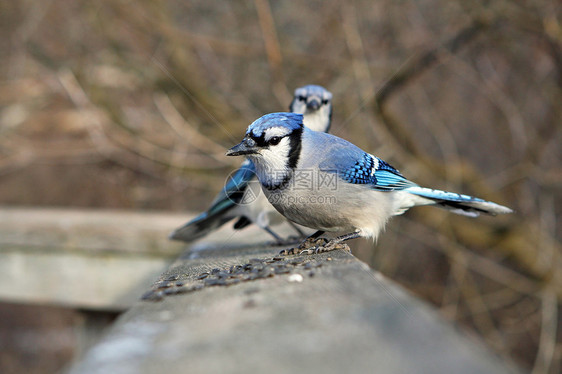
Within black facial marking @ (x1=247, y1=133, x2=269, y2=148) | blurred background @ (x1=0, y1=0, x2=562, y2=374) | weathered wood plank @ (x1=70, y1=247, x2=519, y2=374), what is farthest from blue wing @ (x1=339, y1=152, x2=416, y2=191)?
blurred background @ (x1=0, y1=0, x2=562, y2=374)

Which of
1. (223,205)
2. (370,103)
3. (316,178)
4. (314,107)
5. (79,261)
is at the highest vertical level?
(370,103)

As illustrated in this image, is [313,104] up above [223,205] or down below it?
above

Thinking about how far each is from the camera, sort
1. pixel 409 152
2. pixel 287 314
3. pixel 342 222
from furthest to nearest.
Answer: pixel 409 152, pixel 342 222, pixel 287 314

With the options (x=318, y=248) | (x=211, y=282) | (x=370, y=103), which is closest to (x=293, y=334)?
(x=211, y=282)

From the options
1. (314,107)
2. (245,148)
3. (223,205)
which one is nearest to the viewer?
(245,148)

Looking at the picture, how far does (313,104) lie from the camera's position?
2.85m

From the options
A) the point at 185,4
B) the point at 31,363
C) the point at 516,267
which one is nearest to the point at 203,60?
the point at 185,4

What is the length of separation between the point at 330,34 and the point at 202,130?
140cm

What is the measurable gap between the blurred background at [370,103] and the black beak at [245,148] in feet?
6.07

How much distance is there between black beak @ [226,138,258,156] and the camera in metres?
1.92

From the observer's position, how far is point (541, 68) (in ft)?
15.7

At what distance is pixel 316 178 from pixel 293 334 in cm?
113

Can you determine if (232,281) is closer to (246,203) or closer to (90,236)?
(246,203)

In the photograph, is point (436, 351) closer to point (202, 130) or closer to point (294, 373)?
point (294, 373)
